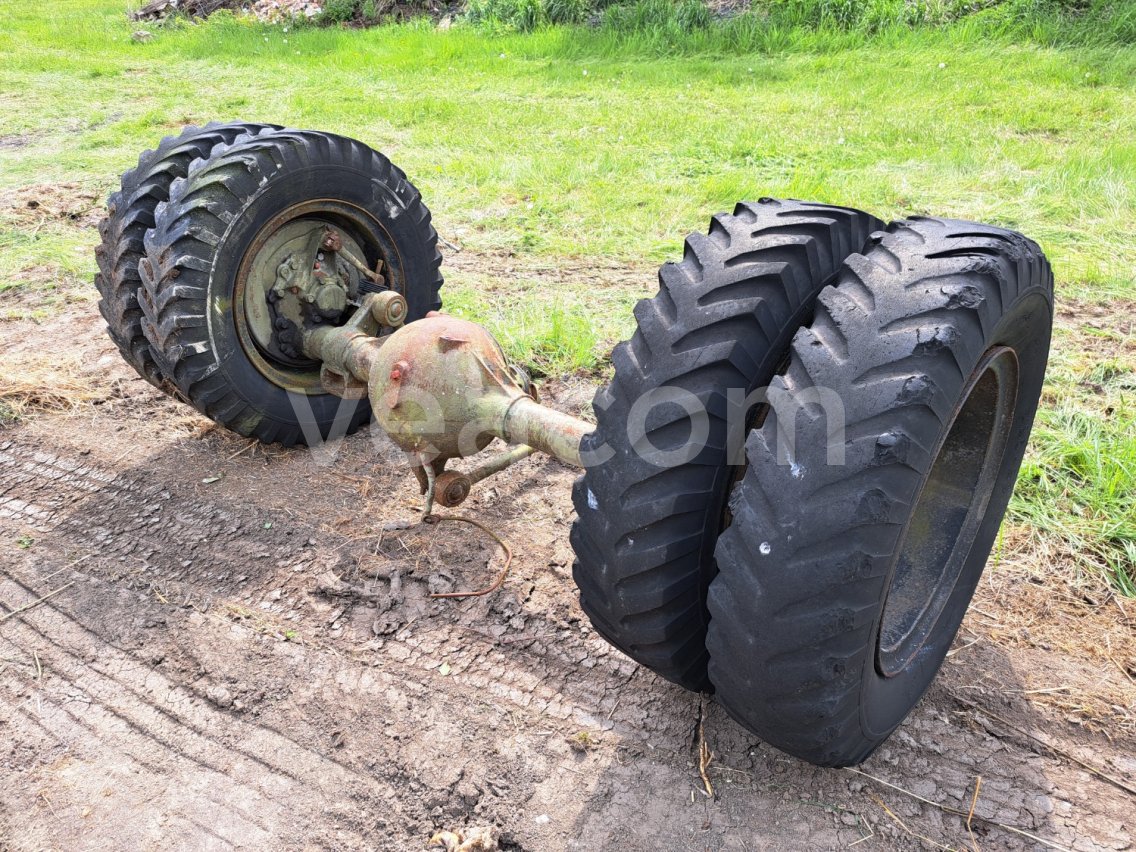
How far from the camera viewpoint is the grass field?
4859 millimetres

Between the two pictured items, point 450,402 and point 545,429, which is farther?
point 450,402

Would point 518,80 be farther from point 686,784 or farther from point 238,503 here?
point 686,784

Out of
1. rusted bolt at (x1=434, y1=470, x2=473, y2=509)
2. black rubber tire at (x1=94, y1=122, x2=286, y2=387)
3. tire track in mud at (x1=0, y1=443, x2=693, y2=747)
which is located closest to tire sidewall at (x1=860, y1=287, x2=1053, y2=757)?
tire track in mud at (x1=0, y1=443, x2=693, y2=747)

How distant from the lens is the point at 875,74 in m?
10.7

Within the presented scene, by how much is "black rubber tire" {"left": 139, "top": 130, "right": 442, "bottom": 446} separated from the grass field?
4.41ft

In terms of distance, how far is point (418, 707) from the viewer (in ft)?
9.13

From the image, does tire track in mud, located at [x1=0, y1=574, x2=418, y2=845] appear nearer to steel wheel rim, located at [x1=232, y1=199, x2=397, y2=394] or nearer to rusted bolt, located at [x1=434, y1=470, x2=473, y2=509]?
rusted bolt, located at [x1=434, y1=470, x2=473, y2=509]

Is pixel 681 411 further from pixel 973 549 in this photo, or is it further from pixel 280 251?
pixel 280 251

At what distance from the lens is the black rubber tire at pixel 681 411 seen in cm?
222

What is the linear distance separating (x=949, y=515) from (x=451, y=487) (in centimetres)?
167

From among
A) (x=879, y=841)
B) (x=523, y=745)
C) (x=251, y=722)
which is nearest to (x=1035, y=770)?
(x=879, y=841)

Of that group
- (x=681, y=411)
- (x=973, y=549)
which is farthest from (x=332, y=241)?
(x=973, y=549)

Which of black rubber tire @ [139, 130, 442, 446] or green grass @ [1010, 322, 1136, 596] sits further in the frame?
black rubber tire @ [139, 130, 442, 446]

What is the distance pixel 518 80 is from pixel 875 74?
172 inches
